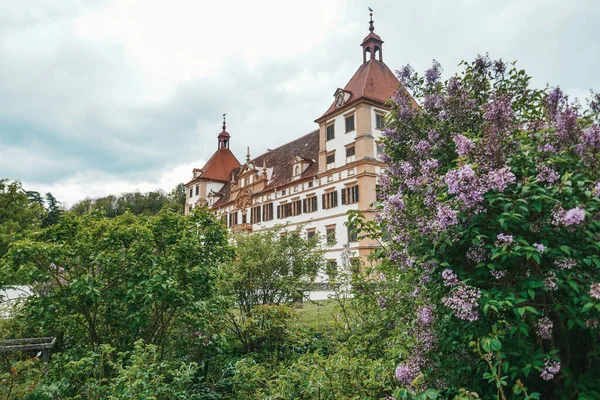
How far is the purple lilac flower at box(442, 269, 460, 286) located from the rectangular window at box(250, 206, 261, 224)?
36.6 meters

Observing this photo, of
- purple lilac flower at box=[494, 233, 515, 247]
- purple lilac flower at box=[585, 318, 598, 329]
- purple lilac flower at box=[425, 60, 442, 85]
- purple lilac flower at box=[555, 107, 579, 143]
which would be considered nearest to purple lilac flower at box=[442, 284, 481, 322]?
purple lilac flower at box=[494, 233, 515, 247]

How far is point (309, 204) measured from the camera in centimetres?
3241

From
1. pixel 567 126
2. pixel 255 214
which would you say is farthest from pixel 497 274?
pixel 255 214

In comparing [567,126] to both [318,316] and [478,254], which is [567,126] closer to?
[478,254]

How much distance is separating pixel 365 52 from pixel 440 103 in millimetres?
29972

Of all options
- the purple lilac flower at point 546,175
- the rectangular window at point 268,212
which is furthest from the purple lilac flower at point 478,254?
the rectangular window at point 268,212

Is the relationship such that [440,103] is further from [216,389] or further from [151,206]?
[151,206]

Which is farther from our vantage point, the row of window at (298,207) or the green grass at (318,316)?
the row of window at (298,207)

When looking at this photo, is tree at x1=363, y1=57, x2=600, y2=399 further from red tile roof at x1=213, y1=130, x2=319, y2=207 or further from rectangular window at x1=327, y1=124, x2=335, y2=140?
red tile roof at x1=213, y1=130, x2=319, y2=207

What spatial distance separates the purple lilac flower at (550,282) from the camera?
2.43 m

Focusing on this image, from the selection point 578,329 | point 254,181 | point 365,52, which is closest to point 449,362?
point 578,329

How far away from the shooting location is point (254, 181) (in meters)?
40.2

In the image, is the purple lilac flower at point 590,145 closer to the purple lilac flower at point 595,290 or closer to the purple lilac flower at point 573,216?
the purple lilac flower at point 573,216

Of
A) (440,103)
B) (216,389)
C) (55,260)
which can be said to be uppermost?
(440,103)
